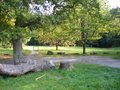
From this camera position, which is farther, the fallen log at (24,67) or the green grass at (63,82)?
the fallen log at (24,67)

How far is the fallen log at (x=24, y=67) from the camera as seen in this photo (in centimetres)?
1361

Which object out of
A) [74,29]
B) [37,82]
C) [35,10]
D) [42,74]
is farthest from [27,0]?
[74,29]

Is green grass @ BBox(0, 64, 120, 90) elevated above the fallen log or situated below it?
below

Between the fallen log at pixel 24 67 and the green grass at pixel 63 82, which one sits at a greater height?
the fallen log at pixel 24 67

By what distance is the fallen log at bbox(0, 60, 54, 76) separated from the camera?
44.7ft

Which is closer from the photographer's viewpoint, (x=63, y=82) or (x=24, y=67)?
(x=63, y=82)

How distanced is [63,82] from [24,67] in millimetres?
2860

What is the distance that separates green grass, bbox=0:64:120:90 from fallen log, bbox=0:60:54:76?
0.91 feet

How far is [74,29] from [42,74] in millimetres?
18628

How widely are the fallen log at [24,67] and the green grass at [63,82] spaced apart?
28cm

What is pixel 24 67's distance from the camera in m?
14.4

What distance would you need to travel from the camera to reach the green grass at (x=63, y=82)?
11.4 meters

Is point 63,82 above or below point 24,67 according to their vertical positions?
below

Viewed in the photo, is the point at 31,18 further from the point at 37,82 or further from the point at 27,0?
the point at 37,82
